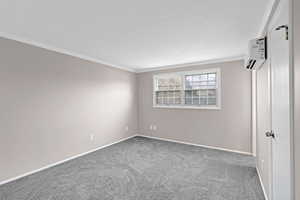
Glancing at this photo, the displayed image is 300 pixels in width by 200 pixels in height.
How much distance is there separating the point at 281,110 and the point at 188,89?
308 centimetres

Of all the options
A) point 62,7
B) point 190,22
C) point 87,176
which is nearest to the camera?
point 62,7

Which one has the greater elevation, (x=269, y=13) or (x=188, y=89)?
(x=269, y=13)

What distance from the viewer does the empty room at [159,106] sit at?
157cm

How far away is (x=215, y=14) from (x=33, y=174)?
3.86 meters

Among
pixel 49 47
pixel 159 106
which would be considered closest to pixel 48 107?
pixel 49 47

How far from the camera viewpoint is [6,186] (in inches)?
86.5

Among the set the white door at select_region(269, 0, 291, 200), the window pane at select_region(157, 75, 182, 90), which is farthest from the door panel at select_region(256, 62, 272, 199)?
the window pane at select_region(157, 75, 182, 90)

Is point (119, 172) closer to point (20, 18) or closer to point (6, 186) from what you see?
point (6, 186)

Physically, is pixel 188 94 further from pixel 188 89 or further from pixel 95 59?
pixel 95 59

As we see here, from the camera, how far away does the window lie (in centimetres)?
394

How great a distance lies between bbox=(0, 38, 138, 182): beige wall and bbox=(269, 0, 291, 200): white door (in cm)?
355

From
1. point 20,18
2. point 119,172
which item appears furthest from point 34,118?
point 119,172

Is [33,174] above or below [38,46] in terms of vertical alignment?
below

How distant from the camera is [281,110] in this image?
1.29 metres
